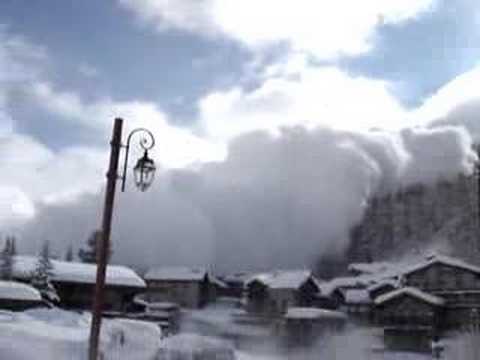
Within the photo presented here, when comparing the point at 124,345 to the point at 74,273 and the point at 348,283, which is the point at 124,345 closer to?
the point at 74,273

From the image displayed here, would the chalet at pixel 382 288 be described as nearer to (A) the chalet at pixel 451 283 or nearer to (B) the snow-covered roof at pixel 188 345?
(A) the chalet at pixel 451 283

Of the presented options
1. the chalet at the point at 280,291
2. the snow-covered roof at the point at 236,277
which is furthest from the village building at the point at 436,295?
the snow-covered roof at the point at 236,277

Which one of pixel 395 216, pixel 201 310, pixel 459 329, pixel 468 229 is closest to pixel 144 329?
pixel 459 329

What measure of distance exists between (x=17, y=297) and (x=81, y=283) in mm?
14435

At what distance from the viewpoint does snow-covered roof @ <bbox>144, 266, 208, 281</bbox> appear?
86812mm

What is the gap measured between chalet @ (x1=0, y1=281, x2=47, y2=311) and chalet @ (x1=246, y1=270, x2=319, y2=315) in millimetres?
32687

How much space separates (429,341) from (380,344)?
509 cm

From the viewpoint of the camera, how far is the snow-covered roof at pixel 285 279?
76.9m

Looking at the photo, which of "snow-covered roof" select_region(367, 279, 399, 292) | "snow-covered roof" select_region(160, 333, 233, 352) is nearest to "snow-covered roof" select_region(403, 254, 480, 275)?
"snow-covered roof" select_region(367, 279, 399, 292)

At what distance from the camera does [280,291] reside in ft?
254

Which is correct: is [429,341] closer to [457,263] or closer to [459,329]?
[459,329]

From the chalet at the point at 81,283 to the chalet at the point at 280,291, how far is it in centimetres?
1797

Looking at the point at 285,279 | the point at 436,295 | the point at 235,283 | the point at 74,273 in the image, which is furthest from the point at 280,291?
the point at 74,273

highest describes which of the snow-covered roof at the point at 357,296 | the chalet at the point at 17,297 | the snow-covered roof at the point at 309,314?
the snow-covered roof at the point at 357,296
